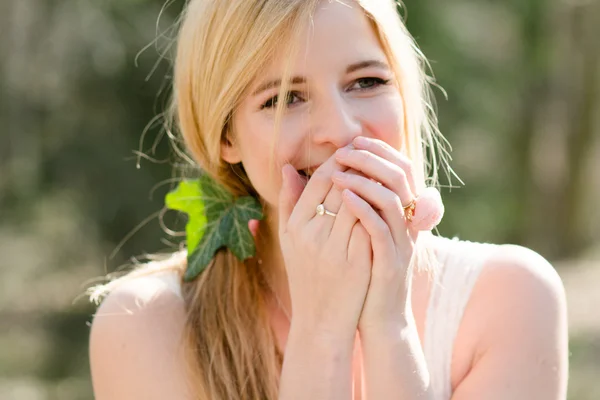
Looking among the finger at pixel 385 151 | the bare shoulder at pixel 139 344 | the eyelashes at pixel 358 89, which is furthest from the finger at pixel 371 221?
the bare shoulder at pixel 139 344

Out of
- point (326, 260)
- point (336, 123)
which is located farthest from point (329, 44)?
point (326, 260)

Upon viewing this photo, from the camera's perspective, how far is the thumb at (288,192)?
7.04 ft

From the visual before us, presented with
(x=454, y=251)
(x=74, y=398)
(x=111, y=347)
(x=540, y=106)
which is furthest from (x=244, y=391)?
(x=540, y=106)

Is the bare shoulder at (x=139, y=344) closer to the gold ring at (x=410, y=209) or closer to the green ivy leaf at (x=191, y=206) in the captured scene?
the green ivy leaf at (x=191, y=206)

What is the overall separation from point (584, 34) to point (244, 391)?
13100 millimetres

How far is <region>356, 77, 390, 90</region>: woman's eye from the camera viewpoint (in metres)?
2.20

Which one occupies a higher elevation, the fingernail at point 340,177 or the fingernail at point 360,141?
the fingernail at point 360,141

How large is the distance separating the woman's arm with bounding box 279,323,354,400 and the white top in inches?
10.9

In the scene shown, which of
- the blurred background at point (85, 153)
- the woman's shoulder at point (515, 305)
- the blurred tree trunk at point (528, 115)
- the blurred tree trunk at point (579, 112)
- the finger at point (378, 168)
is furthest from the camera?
the blurred tree trunk at point (579, 112)

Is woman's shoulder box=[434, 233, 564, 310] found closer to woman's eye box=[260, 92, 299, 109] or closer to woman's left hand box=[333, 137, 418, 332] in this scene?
woman's left hand box=[333, 137, 418, 332]

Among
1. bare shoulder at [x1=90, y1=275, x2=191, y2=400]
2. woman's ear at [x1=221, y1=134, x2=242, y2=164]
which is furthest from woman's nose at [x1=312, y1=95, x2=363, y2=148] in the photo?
bare shoulder at [x1=90, y1=275, x2=191, y2=400]

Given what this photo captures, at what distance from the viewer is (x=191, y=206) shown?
2.63 meters

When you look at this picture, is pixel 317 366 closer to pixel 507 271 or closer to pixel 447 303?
pixel 447 303

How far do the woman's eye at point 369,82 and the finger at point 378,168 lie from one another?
0.26 metres
